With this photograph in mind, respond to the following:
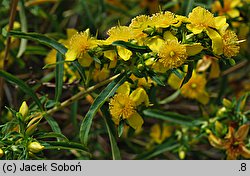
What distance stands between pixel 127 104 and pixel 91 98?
401 mm

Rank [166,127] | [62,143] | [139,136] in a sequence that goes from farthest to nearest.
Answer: [139,136]
[166,127]
[62,143]

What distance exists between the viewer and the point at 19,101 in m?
1.92

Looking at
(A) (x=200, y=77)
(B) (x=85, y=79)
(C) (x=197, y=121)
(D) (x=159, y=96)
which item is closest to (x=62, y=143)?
(B) (x=85, y=79)

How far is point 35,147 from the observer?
1.10 meters

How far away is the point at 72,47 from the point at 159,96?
0.87 metres

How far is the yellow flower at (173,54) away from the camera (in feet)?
3.50

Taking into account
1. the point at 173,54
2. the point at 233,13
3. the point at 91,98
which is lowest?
the point at 173,54

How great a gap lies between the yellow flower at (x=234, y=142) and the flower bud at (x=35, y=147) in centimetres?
57

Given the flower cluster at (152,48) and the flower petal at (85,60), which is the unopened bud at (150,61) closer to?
the flower cluster at (152,48)

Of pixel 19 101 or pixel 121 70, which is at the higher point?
pixel 19 101

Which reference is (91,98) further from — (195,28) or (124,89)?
(195,28)

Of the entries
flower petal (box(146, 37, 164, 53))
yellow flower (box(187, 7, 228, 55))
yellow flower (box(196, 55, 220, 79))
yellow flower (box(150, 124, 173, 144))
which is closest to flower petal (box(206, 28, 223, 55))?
yellow flower (box(187, 7, 228, 55))

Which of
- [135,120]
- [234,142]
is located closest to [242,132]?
[234,142]
